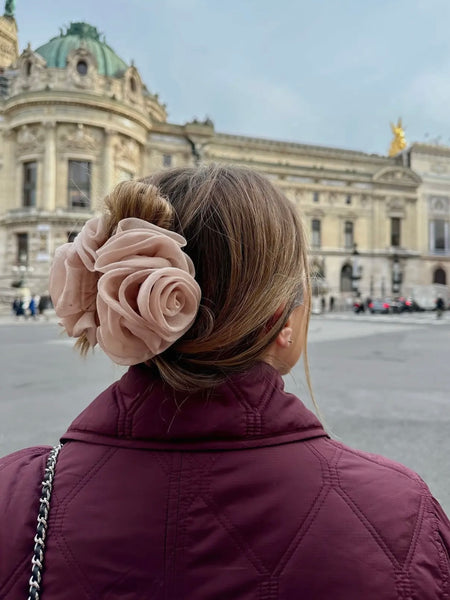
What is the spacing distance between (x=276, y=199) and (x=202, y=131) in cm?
4433

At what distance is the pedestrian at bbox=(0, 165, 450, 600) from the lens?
0.73m

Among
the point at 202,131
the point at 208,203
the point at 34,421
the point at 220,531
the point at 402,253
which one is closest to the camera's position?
the point at 220,531

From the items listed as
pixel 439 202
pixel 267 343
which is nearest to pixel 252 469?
pixel 267 343

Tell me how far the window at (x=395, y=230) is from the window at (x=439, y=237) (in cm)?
408

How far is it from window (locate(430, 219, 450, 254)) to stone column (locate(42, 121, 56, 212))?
3912cm

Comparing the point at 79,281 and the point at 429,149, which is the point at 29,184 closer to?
the point at 79,281

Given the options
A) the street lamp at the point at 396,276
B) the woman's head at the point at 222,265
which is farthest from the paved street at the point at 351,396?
the street lamp at the point at 396,276

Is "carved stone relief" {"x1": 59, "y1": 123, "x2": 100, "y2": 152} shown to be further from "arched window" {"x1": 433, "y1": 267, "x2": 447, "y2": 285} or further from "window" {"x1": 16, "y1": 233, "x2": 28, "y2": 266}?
"arched window" {"x1": 433, "y1": 267, "x2": 447, "y2": 285}

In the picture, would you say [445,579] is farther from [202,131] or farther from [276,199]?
[202,131]

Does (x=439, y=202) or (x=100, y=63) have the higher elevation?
(x=100, y=63)

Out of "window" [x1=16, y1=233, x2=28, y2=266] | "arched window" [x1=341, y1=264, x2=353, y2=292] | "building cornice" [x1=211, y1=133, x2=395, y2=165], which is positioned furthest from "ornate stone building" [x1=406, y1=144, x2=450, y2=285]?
"window" [x1=16, y1=233, x2=28, y2=266]

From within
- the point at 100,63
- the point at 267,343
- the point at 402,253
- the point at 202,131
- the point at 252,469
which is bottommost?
the point at 252,469

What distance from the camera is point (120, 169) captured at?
36.6 meters

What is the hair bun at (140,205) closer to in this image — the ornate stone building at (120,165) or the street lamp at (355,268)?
the ornate stone building at (120,165)
